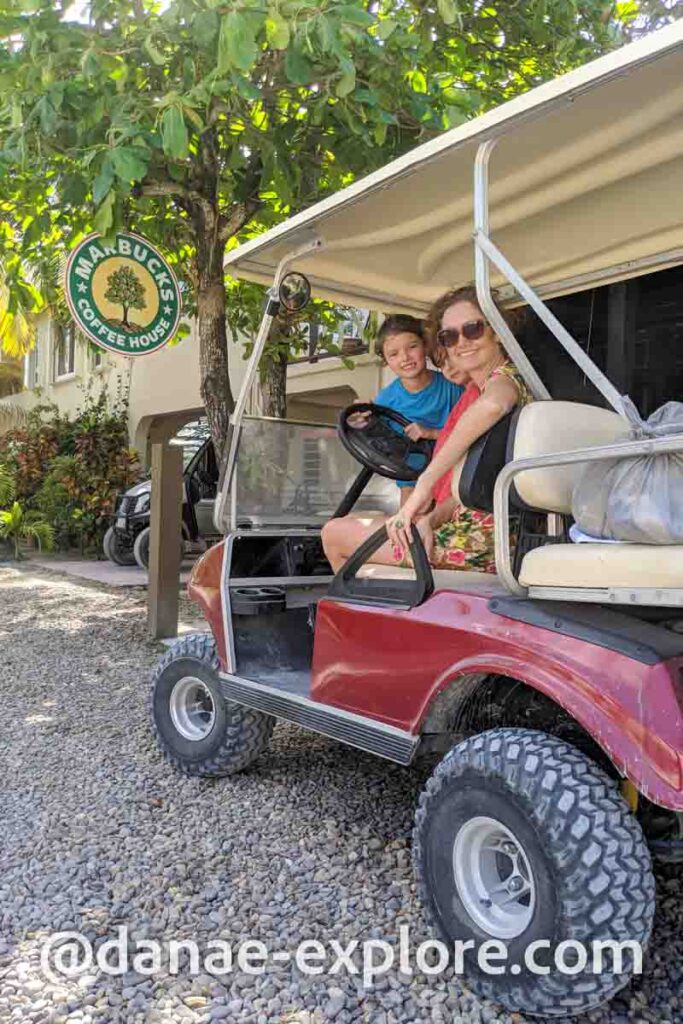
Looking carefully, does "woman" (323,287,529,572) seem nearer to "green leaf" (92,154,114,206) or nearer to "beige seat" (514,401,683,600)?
"beige seat" (514,401,683,600)

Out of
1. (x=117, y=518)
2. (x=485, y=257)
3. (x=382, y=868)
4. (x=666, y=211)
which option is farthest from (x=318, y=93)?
(x=117, y=518)

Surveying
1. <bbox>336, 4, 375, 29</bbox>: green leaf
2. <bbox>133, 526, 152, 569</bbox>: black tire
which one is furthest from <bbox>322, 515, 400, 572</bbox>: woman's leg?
<bbox>133, 526, 152, 569</bbox>: black tire

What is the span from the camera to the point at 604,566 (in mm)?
1840

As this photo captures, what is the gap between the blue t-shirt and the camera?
3.32 metres

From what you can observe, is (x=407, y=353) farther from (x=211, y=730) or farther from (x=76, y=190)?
(x=76, y=190)

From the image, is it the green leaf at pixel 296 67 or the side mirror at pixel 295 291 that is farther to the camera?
the green leaf at pixel 296 67

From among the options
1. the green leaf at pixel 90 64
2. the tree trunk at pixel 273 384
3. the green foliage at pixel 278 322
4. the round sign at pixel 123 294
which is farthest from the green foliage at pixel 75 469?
the green leaf at pixel 90 64

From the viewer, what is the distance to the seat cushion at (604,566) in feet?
5.71

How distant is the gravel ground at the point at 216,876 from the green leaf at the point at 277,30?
293cm

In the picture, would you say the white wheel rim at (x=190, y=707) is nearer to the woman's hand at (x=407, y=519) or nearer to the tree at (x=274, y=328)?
the woman's hand at (x=407, y=519)

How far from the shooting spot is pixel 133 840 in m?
2.81

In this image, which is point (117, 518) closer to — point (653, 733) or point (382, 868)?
point (382, 868)

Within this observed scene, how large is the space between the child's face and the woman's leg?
0.64 m

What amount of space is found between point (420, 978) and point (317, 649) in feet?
3.16
